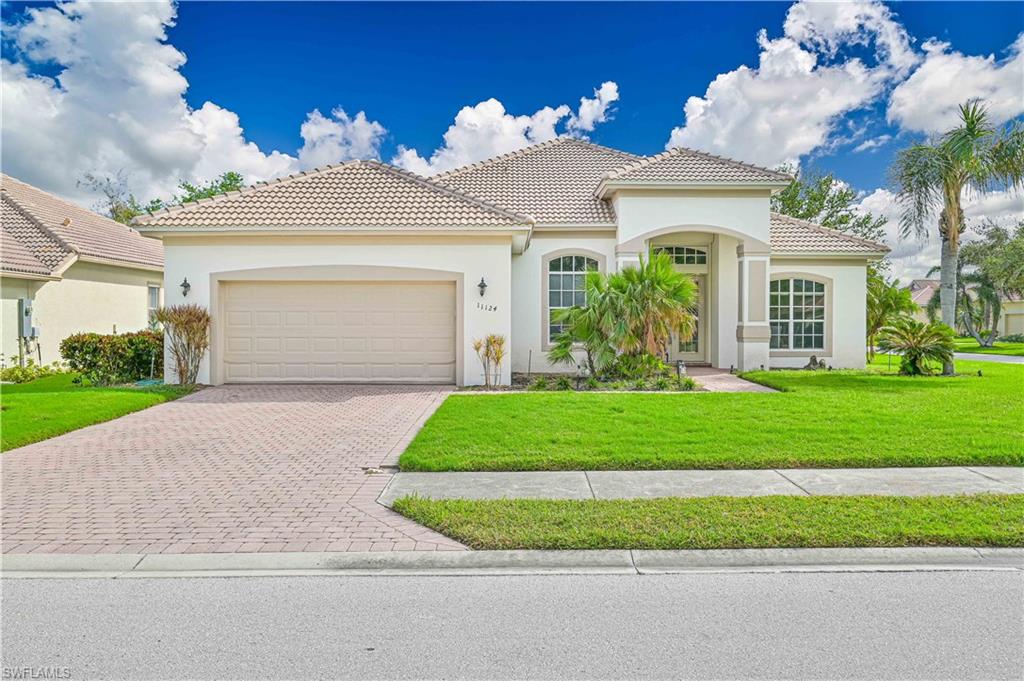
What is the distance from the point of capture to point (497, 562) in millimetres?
4375

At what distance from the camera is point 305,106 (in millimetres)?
19344

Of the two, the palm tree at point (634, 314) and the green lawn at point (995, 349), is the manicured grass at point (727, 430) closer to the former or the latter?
the palm tree at point (634, 314)

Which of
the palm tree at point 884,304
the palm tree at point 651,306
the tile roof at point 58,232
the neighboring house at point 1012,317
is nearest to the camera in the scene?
the palm tree at point 651,306

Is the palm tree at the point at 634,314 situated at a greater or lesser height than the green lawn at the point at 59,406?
greater

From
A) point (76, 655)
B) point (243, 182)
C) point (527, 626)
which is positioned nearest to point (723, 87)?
point (527, 626)

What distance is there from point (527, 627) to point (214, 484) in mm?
4219

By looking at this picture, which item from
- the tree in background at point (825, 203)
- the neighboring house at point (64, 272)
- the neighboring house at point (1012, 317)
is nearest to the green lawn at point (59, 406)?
the neighboring house at point (64, 272)

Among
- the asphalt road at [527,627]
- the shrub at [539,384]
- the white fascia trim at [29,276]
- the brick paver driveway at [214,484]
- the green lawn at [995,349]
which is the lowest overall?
the asphalt road at [527,627]

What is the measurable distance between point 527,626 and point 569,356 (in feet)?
34.2

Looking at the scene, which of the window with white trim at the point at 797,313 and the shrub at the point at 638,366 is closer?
the shrub at the point at 638,366

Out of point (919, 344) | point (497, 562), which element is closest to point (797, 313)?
point (919, 344)

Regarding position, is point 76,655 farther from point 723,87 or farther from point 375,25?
point 723,87

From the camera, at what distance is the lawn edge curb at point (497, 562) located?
427cm

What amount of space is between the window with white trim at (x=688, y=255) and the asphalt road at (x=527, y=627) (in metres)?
14.0
